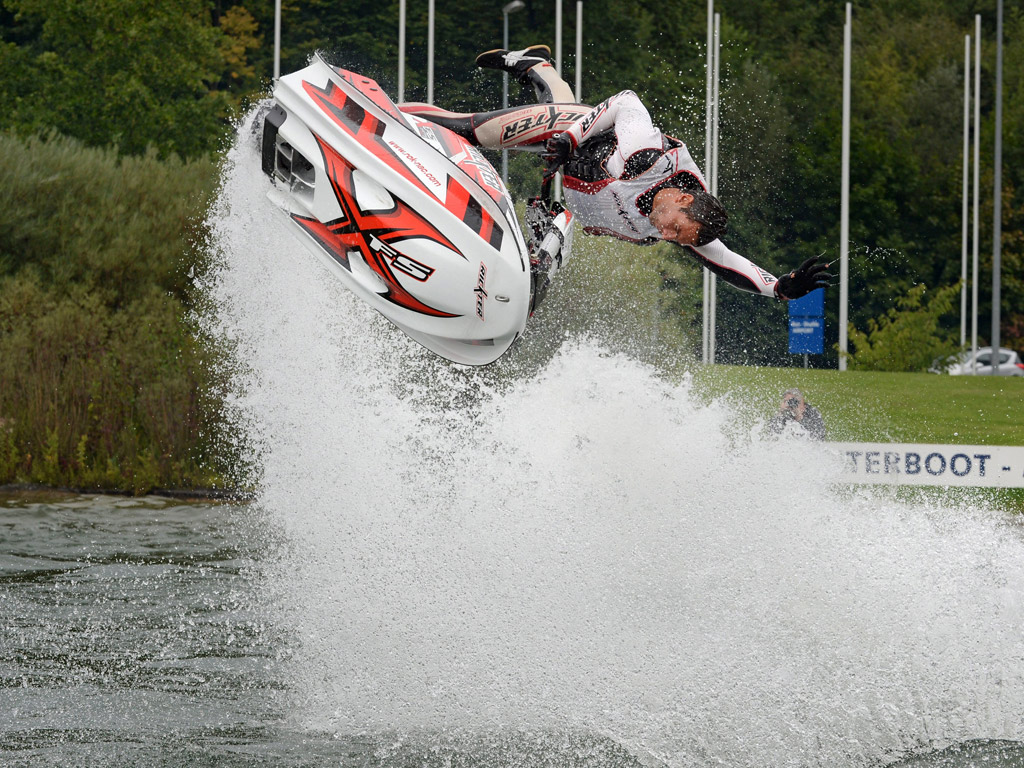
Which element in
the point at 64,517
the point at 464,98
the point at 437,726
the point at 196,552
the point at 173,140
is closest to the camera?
the point at 437,726

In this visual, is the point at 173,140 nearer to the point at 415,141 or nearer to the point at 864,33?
the point at 415,141

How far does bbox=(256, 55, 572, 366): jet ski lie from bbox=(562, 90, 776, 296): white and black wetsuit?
247 mm

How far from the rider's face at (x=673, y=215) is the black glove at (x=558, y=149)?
2.01ft

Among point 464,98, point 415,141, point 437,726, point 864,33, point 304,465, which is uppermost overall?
point 864,33

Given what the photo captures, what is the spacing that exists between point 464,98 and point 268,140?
60.2 feet

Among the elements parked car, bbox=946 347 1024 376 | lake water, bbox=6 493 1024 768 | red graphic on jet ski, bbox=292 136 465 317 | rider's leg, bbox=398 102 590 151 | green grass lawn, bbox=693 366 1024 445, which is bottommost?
lake water, bbox=6 493 1024 768

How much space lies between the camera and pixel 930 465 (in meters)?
13.3

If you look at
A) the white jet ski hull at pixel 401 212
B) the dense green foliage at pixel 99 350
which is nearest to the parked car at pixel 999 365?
the dense green foliage at pixel 99 350

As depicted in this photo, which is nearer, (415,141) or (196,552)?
(415,141)

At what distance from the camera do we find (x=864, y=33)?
5475 cm

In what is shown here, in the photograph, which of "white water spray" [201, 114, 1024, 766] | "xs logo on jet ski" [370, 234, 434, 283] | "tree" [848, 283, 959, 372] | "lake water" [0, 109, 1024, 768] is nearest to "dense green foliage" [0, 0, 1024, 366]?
"tree" [848, 283, 959, 372]

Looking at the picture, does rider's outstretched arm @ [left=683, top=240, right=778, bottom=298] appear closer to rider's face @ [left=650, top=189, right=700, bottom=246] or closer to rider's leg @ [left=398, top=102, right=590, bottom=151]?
rider's face @ [left=650, top=189, right=700, bottom=246]

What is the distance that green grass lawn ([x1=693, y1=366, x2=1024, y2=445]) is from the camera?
17.1m

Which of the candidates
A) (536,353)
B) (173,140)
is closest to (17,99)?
(173,140)
